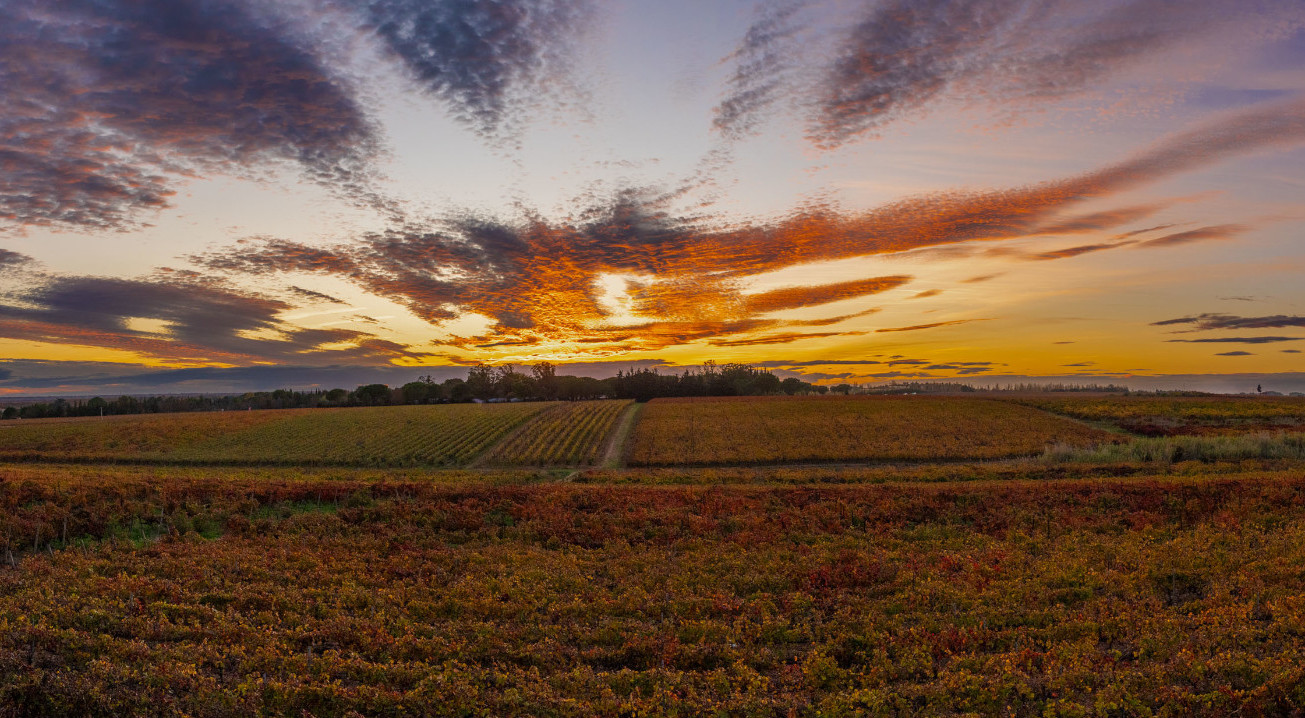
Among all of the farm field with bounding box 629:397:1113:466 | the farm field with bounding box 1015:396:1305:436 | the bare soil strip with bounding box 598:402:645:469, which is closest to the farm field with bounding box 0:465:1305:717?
the farm field with bounding box 629:397:1113:466

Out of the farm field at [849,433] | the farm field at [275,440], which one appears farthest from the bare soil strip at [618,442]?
the farm field at [275,440]

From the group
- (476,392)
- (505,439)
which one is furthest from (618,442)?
(476,392)

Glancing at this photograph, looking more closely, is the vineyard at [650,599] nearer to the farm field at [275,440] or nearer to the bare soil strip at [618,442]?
the bare soil strip at [618,442]

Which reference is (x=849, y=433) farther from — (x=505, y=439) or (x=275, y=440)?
(x=275, y=440)

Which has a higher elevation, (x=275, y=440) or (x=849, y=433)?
(x=275, y=440)

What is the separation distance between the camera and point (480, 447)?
58.8m

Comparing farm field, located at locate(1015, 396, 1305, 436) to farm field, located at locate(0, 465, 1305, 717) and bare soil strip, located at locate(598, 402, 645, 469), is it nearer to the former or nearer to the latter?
farm field, located at locate(0, 465, 1305, 717)

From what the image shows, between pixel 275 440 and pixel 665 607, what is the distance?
228 feet

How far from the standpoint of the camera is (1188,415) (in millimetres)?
72000

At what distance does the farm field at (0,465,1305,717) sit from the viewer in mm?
8867

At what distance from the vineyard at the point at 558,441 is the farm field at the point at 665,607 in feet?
93.4

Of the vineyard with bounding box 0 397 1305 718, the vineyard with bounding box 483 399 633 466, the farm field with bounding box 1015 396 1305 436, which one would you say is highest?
the vineyard with bounding box 0 397 1305 718

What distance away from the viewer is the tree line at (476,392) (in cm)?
12512

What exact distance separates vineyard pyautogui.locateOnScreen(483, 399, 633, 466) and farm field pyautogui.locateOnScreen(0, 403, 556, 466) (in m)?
2.85
